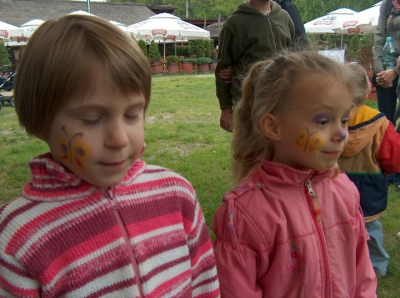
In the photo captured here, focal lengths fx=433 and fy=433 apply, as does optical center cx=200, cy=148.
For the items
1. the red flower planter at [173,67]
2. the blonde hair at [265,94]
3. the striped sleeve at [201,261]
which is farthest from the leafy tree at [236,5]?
the striped sleeve at [201,261]

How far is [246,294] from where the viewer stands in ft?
5.42

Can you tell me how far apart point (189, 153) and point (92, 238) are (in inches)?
210

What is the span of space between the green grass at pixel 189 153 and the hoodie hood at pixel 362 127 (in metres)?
1.23

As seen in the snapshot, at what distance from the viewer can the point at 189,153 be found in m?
6.61

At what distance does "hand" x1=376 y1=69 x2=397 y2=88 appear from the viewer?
176 inches

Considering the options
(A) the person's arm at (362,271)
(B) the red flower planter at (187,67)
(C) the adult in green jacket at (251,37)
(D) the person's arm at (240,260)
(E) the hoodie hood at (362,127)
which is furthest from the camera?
(B) the red flower planter at (187,67)

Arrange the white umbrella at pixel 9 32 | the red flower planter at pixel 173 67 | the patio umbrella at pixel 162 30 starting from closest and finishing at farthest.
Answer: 1. the white umbrella at pixel 9 32
2. the patio umbrella at pixel 162 30
3. the red flower planter at pixel 173 67

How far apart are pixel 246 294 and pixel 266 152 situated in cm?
61

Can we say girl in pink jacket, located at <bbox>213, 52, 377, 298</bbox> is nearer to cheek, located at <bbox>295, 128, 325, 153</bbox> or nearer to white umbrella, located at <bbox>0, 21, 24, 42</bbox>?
cheek, located at <bbox>295, 128, 325, 153</bbox>

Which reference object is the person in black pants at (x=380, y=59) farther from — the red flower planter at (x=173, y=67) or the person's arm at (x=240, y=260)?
the red flower planter at (x=173, y=67)

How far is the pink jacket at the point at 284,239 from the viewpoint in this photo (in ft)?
5.46

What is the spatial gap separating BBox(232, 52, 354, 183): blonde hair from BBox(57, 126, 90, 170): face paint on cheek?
2.84 ft

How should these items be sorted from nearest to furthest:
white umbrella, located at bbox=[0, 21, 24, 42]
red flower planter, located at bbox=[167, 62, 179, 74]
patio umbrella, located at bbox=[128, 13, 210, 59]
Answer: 1. white umbrella, located at bbox=[0, 21, 24, 42]
2. patio umbrella, located at bbox=[128, 13, 210, 59]
3. red flower planter, located at bbox=[167, 62, 179, 74]

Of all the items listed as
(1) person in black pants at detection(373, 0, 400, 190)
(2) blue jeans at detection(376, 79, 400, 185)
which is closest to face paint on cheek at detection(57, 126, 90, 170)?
(1) person in black pants at detection(373, 0, 400, 190)
